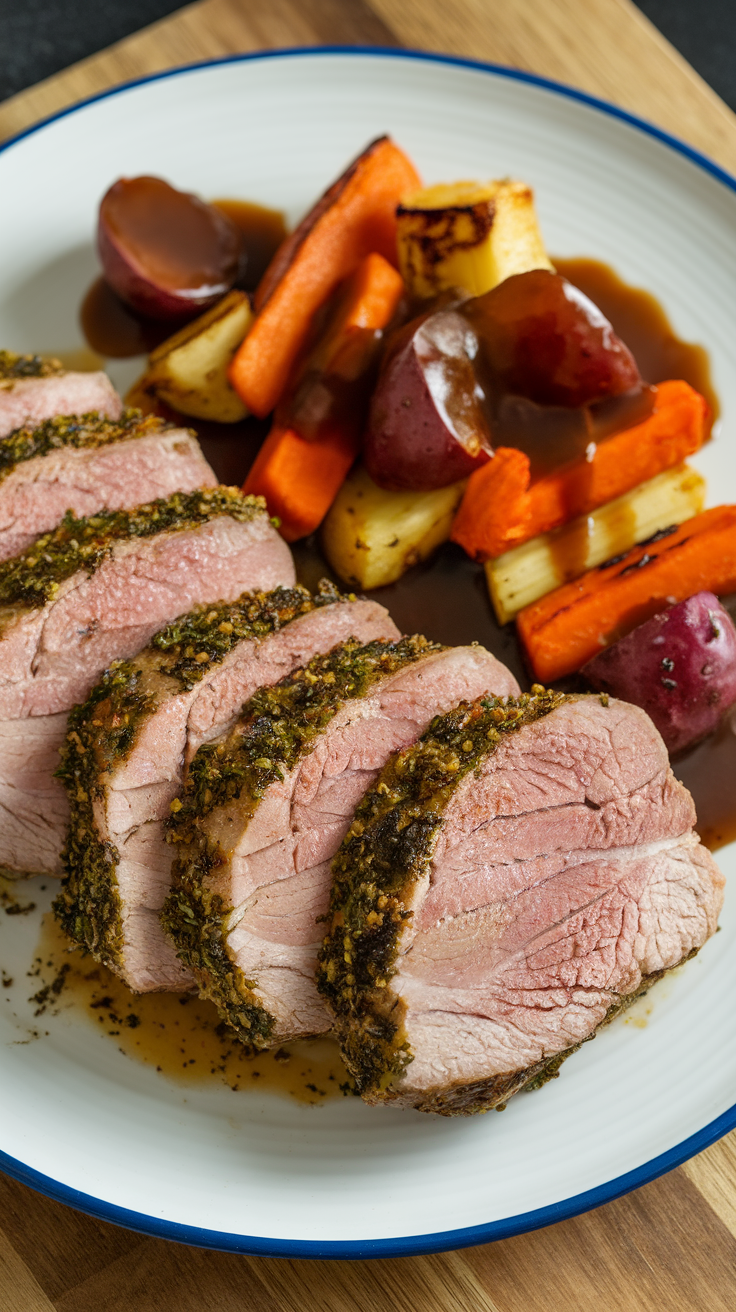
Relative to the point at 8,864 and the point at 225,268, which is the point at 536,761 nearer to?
the point at 8,864

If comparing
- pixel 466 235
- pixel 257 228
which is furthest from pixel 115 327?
pixel 466 235

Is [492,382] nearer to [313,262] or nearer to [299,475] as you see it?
[299,475]

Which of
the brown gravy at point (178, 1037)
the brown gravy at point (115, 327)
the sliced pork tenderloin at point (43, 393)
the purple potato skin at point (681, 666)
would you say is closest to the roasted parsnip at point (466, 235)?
the brown gravy at point (115, 327)

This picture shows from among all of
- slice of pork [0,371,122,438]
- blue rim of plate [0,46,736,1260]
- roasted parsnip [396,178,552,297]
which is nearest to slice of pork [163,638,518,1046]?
blue rim of plate [0,46,736,1260]

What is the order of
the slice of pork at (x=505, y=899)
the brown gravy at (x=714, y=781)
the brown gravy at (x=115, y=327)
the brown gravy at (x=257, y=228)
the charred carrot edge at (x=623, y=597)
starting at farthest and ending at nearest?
the brown gravy at (x=257, y=228)
the brown gravy at (x=115, y=327)
the charred carrot edge at (x=623, y=597)
the brown gravy at (x=714, y=781)
the slice of pork at (x=505, y=899)

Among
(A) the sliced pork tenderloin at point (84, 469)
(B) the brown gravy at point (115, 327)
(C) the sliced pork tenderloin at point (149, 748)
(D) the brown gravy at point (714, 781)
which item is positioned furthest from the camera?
(B) the brown gravy at point (115, 327)

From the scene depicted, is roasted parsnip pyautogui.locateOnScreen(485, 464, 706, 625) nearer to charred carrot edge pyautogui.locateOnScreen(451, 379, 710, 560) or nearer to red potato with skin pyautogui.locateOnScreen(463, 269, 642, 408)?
charred carrot edge pyautogui.locateOnScreen(451, 379, 710, 560)

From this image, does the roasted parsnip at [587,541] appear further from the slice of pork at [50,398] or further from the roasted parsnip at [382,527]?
the slice of pork at [50,398]
